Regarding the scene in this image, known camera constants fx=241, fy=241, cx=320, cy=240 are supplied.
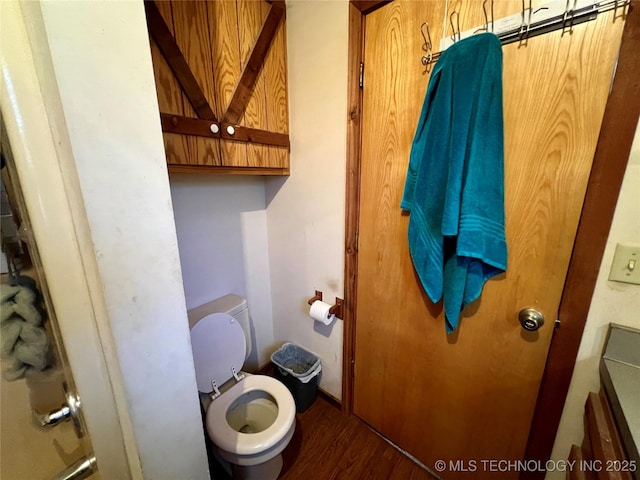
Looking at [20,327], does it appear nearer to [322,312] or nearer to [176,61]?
[176,61]

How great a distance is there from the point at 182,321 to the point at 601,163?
1.21 metres

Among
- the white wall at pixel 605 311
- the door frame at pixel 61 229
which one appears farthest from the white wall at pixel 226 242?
the white wall at pixel 605 311

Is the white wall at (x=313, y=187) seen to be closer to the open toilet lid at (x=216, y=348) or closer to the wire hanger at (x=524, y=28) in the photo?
the open toilet lid at (x=216, y=348)

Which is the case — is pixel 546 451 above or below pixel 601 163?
below

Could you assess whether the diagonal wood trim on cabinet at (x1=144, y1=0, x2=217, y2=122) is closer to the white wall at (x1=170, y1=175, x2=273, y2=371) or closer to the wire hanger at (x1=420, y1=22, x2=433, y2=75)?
the white wall at (x1=170, y1=175, x2=273, y2=371)

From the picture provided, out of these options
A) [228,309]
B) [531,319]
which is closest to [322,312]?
[228,309]

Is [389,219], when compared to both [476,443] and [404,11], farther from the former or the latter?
[476,443]

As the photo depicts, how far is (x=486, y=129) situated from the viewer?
0.79m

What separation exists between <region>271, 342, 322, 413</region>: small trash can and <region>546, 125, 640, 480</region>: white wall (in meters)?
1.14

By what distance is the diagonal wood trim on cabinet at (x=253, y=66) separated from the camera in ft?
3.70

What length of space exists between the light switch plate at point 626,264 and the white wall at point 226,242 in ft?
5.22

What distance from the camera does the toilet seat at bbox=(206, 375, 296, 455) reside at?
99 cm

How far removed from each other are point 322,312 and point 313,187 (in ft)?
2.34

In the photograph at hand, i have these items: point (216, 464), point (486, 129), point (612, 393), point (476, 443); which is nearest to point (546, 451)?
point (476, 443)
